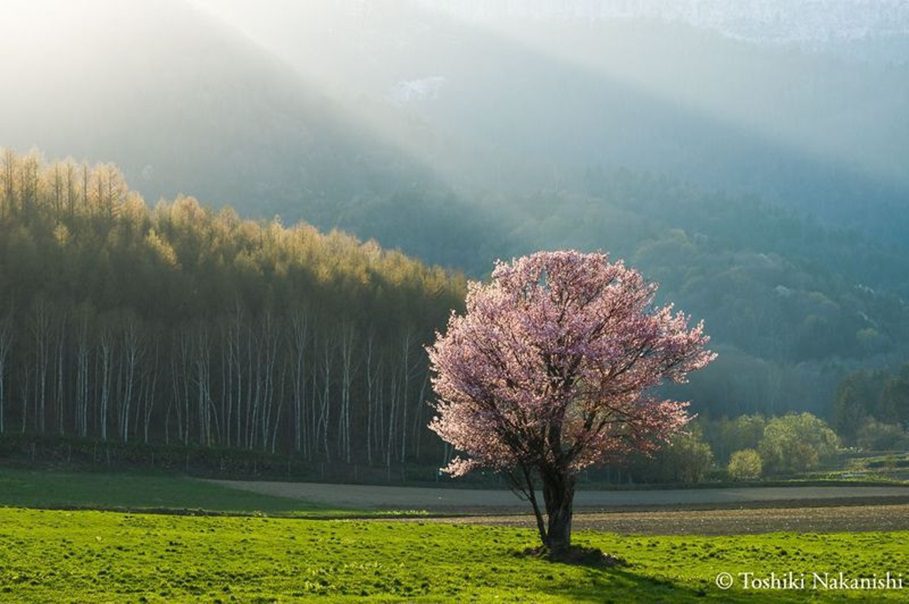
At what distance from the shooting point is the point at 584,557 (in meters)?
41.1

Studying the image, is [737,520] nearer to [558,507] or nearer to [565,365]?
[558,507]

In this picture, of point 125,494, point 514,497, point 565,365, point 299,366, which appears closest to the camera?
point 565,365

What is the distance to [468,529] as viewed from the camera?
177ft

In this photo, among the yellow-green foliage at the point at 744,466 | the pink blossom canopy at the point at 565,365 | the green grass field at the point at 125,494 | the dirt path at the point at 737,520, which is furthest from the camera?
the yellow-green foliage at the point at 744,466

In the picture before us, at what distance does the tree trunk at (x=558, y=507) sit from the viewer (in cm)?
4212

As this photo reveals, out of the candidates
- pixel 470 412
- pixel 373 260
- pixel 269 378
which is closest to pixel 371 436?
pixel 269 378

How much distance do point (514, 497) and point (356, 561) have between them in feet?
175

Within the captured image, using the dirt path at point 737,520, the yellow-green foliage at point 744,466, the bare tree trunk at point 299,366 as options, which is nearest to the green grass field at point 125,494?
the dirt path at point 737,520

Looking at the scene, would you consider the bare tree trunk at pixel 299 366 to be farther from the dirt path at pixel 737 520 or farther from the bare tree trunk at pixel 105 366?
the dirt path at pixel 737 520

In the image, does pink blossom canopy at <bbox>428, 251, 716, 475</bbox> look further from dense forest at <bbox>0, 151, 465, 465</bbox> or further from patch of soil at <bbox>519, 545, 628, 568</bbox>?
dense forest at <bbox>0, 151, 465, 465</bbox>

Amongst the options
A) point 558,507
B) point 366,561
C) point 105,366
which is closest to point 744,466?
point 105,366

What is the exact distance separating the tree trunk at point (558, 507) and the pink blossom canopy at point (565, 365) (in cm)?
61

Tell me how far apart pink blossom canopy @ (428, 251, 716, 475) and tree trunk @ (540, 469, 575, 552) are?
609mm

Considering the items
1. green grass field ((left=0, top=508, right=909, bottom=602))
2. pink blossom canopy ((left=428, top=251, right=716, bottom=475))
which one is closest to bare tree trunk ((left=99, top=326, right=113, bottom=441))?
green grass field ((left=0, top=508, right=909, bottom=602))
